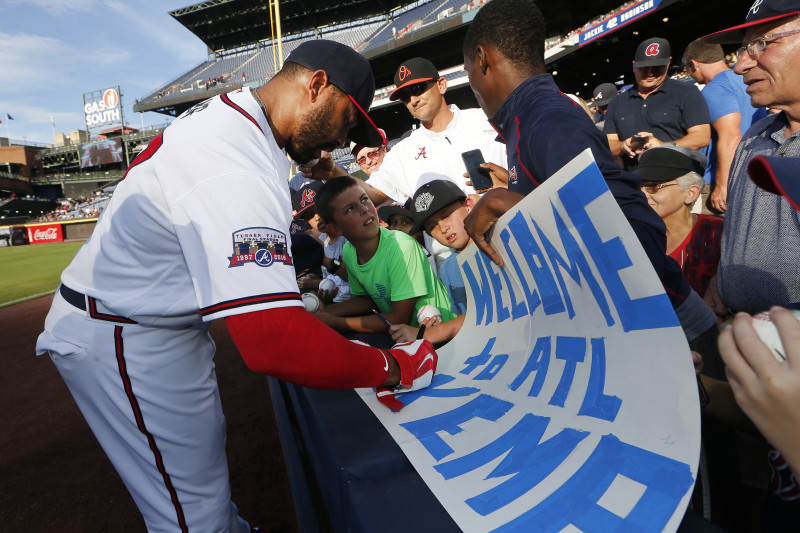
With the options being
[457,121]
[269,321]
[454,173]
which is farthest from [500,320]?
[457,121]

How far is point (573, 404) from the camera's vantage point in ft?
2.33

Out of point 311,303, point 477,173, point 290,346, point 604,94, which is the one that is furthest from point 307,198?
point 604,94

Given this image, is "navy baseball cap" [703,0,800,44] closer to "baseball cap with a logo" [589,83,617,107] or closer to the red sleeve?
the red sleeve

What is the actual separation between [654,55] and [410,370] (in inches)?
127

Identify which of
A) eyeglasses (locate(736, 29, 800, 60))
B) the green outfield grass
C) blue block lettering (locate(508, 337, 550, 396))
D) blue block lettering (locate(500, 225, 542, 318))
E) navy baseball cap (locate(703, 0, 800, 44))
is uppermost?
navy baseball cap (locate(703, 0, 800, 44))

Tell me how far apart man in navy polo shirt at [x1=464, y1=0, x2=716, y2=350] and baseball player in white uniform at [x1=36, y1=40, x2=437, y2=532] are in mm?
399

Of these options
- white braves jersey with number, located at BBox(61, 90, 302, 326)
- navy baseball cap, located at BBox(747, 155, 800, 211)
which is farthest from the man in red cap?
white braves jersey with number, located at BBox(61, 90, 302, 326)

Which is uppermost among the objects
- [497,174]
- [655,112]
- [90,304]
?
[655,112]

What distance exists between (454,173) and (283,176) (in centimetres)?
170

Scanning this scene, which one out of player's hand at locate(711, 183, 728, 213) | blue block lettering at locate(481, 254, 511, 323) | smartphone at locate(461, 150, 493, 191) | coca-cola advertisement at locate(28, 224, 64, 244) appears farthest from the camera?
coca-cola advertisement at locate(28, 224, 64, 244)

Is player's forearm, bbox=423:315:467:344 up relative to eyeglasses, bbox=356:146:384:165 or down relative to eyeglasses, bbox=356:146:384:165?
down

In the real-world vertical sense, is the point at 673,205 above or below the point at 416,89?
below

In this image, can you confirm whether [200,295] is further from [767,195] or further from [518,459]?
[767,195]

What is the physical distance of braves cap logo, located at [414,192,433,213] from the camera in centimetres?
200
